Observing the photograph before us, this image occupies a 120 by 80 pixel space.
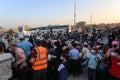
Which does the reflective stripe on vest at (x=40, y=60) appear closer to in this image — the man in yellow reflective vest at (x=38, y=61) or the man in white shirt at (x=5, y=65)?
the man in yellow reflective vest at (x=38, y=61)

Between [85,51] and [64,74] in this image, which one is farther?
[85,51]

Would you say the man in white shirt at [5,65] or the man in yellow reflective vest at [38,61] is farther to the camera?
the man in yellow reflective vest at [38,61]

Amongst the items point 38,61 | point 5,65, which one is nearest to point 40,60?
Answer: point 38,61

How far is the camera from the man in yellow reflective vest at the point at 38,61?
17.7 feet

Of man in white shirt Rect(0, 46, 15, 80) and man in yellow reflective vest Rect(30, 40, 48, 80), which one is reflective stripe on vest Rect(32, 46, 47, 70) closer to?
man in yellow reflective vest Rect(30, 40, 48, 80)

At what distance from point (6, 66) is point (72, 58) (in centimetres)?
385

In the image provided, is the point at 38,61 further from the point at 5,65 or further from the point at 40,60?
the point at 5,65

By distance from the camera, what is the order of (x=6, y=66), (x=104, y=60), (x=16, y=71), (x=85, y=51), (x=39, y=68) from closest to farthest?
1. (x=6, y=66)
2. (x=39, y=68)
3. (x=16, y=71)
4. (x=104, y=60)
5. (x=85, y=51)

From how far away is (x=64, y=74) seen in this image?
6.43m

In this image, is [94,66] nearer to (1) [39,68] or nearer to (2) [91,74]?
(2) [91,74]

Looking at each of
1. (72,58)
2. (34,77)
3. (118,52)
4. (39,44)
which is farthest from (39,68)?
(72,58)

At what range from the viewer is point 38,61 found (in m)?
5.51

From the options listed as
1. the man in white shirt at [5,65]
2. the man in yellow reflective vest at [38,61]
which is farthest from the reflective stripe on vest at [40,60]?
the man in white shirt at [5,65]

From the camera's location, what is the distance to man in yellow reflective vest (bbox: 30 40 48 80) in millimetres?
5395
